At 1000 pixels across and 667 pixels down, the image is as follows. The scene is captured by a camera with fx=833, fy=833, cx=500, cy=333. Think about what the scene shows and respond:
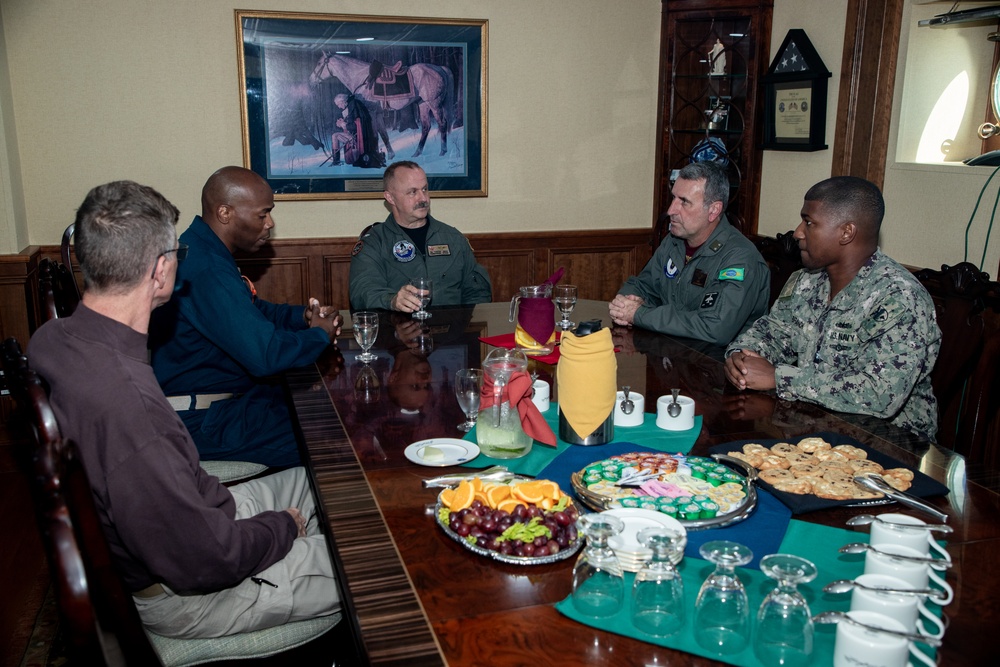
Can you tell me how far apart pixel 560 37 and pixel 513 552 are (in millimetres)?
4326

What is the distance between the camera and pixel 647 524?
135 cm

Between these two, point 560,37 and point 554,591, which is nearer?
point 554,591

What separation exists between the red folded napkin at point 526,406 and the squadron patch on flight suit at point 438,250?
85.1 inches

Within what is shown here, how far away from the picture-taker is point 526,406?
179 centimetres

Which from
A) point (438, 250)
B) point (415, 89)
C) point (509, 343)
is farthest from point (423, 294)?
point (415, 89)

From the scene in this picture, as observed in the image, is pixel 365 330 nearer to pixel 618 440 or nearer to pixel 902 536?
pixel 618 440

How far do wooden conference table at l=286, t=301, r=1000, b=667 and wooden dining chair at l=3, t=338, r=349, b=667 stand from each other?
33cm

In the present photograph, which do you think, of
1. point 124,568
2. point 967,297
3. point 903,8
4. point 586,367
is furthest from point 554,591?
point 903,8

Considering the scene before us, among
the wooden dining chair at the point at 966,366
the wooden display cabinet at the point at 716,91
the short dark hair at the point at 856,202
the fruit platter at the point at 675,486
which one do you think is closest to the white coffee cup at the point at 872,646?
the fruit platter at the point at 675,486

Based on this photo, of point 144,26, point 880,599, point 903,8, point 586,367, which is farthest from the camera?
point 144,26

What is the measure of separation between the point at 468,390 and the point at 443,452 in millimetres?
208

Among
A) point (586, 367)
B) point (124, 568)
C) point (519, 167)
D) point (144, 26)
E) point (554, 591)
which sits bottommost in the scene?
point (124, 568)

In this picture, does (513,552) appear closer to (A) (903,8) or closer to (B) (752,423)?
(B) (752,423)

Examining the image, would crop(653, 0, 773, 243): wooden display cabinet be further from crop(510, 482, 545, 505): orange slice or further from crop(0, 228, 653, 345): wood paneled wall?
crop(510, 482, 545, 505): orange slice
